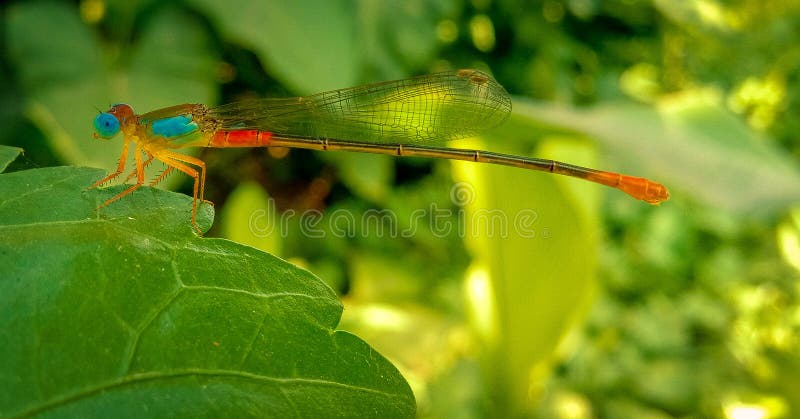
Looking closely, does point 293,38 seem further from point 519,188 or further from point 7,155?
point 7,155

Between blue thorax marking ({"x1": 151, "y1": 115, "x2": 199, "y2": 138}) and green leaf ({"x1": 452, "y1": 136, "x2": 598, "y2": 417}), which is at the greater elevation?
green leaf ({"x1": 452, "y1": 136, "x2": 598, "y2": 417})

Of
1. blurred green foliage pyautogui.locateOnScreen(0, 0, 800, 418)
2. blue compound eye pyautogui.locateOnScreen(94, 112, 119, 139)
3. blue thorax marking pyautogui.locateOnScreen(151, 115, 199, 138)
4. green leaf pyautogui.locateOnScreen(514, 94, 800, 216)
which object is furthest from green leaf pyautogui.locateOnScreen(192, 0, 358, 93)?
blue compound eye pyautogui.locateOnScreen(94, 112, 119, 139)

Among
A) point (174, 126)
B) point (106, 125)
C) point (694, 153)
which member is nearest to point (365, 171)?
point (694, 153)

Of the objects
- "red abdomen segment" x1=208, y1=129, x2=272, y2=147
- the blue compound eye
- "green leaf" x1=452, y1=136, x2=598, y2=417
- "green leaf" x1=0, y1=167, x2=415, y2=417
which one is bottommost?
"green leaf" x1=0, y1=167, x2=415, y2=417

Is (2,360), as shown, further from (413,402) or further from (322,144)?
(322,144)

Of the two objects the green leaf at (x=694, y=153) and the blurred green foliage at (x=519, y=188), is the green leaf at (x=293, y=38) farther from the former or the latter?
the green leaf at (x=694, y=153)

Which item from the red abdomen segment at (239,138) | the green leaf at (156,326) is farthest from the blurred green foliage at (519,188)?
the green leaf at (156,326)

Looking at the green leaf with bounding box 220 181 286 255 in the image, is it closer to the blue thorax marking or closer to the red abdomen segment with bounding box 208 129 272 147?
the red abdomen segment with bounding box 208 129 272 147
